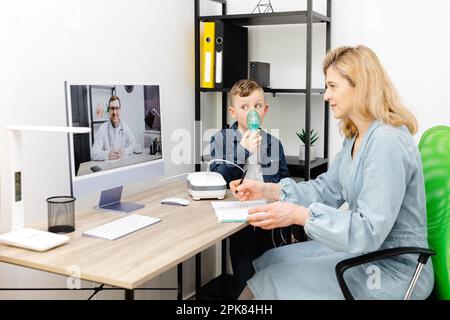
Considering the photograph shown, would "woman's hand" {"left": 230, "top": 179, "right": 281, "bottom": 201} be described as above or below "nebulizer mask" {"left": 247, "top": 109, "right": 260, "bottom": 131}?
below

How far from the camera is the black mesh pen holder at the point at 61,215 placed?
5.54ft

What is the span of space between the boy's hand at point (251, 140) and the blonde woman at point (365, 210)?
50 centimetres

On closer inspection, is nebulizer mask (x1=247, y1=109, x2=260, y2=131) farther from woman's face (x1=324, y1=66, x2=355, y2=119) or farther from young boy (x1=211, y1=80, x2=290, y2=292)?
woman's face (x1=324, y1=66, x2=355, y2=119)

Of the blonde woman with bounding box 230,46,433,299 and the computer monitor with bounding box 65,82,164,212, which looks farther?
the computer monitor with bounding box 65,82,164,212

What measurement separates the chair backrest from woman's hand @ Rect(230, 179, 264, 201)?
605 mm

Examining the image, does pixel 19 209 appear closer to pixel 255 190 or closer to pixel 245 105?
pixel 255 190

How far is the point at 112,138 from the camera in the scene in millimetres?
1911

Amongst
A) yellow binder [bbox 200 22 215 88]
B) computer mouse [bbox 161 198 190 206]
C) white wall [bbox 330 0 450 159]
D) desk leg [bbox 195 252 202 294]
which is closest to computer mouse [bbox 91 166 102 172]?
computer mouse [bbox 161 198 190 206]

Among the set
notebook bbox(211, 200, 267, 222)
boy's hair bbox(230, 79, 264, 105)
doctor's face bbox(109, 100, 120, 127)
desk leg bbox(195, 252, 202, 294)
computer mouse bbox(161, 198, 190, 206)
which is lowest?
desk leg bbox(195, 252, 202, 294)

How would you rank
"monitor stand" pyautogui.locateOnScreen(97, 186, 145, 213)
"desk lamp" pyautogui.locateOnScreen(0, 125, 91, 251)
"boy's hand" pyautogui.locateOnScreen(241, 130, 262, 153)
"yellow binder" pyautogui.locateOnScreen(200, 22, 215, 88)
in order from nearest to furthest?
1. "desk lamp" pyautogui.locateOnScreen(0, 125, 91, 251)
2. "monitor stand" pyautogui.locateOnScreen(97, 186, 145, 213)
3. "boy's hand" pyautogui.locateOnScreen(241, 130, 262, 153)
4. "yellow binder" pyautogui.locateOnScreen(200, 22, 215, 88)

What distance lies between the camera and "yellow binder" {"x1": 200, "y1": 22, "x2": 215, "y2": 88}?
2684 millimetres
